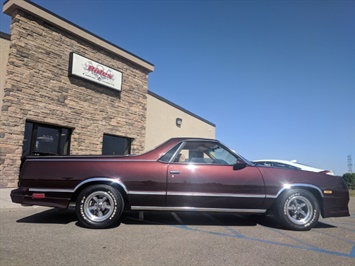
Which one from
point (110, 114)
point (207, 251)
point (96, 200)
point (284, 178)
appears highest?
point (110, 114)

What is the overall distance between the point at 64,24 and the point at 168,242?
1064 centimetres

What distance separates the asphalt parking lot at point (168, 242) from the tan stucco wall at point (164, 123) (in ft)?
37.1

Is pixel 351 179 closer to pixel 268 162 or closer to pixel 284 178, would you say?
pixel 268 162

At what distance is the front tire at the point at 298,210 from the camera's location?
5090 mm

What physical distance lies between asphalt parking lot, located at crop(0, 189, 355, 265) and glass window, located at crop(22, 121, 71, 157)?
18.0ft

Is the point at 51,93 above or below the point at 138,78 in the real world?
below

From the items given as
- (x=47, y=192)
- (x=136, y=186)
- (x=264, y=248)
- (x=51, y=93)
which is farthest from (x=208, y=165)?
(x=51, y=93)

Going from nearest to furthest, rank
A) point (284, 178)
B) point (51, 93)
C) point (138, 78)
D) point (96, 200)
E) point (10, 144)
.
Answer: point (96, 200) → point (284, 178) → point (10, 144) → point (51, 93) → point (138, 78)

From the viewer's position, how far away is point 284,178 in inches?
205

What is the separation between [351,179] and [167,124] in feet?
170

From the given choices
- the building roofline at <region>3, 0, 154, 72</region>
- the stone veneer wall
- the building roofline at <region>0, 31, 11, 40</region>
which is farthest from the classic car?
the building roofline at <region>3, 0, 154, 72</region>

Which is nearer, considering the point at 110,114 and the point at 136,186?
the point at 136,186

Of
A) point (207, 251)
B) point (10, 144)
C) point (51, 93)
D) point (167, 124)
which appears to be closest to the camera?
point (207, 251)

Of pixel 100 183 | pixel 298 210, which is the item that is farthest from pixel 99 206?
pixel 298 210
